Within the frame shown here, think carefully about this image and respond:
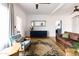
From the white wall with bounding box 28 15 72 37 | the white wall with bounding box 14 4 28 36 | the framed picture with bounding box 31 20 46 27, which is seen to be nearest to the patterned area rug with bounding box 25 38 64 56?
the white wall with bounding box 14 4 28 36

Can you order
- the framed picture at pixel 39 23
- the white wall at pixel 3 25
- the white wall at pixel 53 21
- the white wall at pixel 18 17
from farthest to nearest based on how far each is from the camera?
the framed picture at pixel 39 23
the white wall at pixel 53 21
the white wall at pixel 18 17
the white wall at pixel 3 25

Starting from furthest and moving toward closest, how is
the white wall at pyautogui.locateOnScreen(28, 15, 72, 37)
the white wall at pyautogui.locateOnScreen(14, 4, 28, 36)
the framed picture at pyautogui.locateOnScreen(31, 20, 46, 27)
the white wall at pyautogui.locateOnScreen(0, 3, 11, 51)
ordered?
1. the framed picture at pyautogui.locateOnScreen(31, 20, 46, 27)
2. the white wall at pyautogui.locateOnScreen(28, 15, 72, 37)
3. the white wall at pyautogui.locateOnScreen(14, 4, 28, 36)
4. the white wall at pyautogui.locateOnScreen(0, 3, 11, 51)

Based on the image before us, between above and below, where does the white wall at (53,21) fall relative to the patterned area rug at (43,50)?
above

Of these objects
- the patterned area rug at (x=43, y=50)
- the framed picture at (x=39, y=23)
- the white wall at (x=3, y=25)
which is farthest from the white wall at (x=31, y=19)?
the white wall at (x=3, y=25)

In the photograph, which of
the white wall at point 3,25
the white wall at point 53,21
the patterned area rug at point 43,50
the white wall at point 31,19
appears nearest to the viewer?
the white wall at point 3,25

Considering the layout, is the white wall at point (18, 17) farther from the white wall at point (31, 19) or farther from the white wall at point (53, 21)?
the white wall at point (53, 21)

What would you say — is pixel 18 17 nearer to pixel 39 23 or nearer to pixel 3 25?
pixel 3 25

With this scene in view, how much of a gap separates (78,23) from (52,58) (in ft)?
20.8

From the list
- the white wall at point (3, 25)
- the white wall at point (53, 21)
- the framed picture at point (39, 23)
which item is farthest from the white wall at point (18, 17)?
the framed picture at point (39, 23)

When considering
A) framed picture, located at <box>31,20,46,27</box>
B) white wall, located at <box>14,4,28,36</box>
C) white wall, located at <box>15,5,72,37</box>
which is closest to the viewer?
white wall, located at <box>14,4,28,36</box>

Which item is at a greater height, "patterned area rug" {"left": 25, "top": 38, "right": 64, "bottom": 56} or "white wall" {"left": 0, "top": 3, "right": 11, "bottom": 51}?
"white wall" {"left": 0, "top": 3, "right": 11, "bottom": 51}

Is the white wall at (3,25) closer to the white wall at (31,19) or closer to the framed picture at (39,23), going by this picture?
the white wall at (31,19)

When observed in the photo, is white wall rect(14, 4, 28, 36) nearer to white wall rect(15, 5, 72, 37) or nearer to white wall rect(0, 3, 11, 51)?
white wall rect(15, 5, 72, 37)

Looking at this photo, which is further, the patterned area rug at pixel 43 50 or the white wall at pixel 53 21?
the white wall at pixel 53 21
